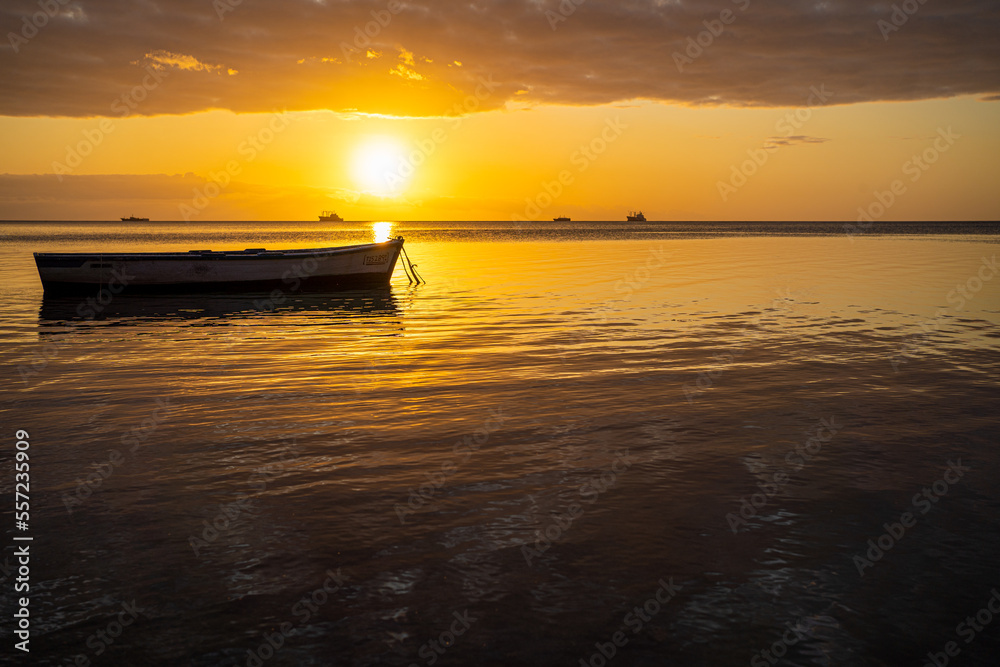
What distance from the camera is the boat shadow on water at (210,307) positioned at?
23.5m

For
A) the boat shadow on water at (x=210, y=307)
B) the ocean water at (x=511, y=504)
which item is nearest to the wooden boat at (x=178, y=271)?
the boat shadow on water at (x=210, y=307)

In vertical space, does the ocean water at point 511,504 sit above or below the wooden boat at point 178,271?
below

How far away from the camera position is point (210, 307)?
26234 mm

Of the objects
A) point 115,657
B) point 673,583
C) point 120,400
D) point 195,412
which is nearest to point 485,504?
point 673,583

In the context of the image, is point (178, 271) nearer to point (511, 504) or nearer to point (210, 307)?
point (210, 307)

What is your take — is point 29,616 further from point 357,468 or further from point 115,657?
point 357,468

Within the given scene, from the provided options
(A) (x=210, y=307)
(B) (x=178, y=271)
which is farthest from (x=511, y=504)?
(B) (x=178, y=271)

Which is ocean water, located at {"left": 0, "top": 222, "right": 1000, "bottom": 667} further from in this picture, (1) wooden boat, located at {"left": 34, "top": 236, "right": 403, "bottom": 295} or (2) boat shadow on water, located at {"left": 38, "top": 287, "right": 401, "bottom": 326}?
(1) wooden boat, located at {"left": 34, "top": 236, "right": 403, "bottom": 295}

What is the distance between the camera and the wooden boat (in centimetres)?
2945

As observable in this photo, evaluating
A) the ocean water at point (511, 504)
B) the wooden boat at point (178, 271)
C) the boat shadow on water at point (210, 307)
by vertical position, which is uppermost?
the wooden boat at point (178, 271)

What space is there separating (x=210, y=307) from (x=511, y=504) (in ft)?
73.5

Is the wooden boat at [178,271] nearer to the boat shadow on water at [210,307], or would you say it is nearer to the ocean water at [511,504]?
the boat shadow on water at [210,307]

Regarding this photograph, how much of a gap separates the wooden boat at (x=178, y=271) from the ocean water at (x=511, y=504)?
45.9 ft

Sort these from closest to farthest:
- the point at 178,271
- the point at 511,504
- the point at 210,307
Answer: the point at 511,504
the point at 210,307
the point at 178,271
